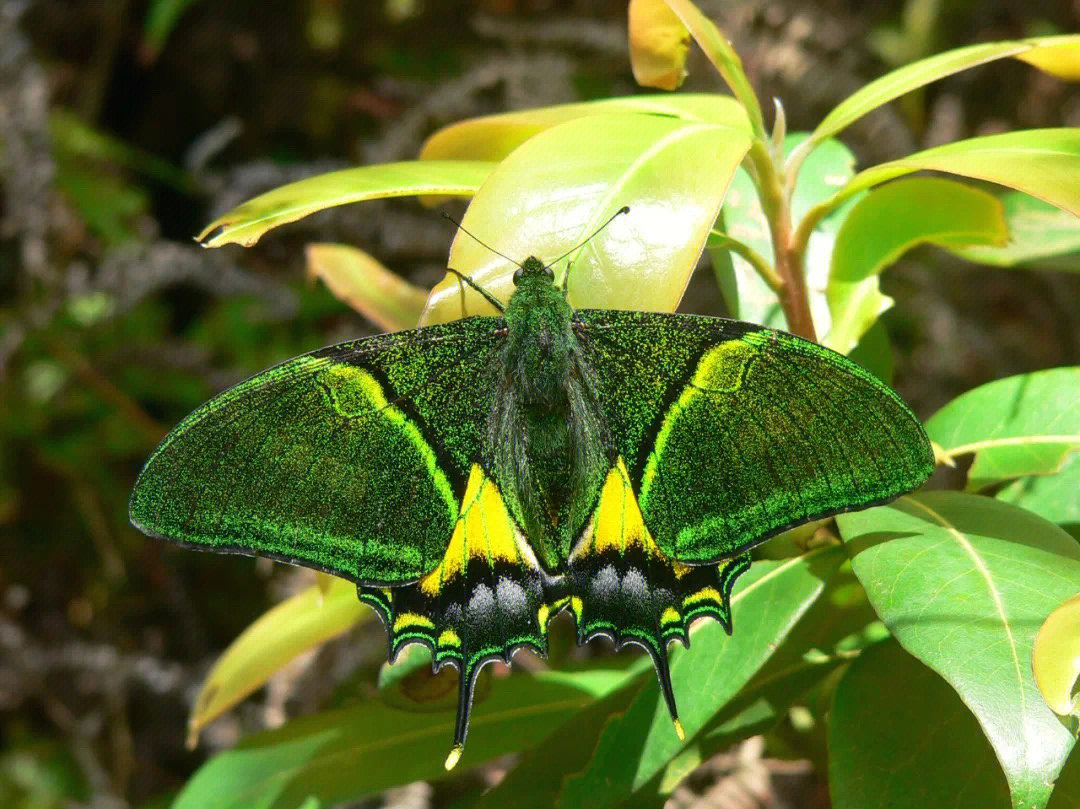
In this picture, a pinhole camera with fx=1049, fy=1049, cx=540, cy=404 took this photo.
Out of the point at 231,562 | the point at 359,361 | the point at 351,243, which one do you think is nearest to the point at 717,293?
the point at 351,243

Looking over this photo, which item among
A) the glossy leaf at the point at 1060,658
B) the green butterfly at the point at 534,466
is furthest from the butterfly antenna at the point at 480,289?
the glossy leaf at the point at 1060,658

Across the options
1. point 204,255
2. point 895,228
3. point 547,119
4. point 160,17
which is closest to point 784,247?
point 895,228

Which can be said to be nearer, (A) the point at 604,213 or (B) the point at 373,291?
(A) the point at 604,213

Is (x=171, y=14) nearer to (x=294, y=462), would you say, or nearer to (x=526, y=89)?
(x=526, y=89)

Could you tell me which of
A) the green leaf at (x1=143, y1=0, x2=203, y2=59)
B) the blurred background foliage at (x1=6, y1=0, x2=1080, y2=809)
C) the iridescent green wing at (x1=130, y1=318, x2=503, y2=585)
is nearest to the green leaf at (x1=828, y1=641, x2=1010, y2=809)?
the iridescent green wing at (x1=130, y1=318, x2=503, y2=585)

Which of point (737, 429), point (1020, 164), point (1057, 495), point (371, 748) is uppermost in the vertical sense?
point (1020, 164)

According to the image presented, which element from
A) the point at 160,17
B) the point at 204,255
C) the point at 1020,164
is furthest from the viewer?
the point at 160,17

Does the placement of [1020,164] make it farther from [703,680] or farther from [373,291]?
[373,291]
